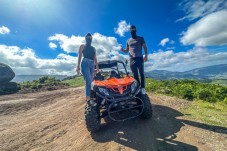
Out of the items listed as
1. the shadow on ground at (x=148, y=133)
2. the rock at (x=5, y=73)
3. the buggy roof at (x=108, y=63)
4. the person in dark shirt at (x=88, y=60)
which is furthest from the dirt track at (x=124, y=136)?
the rock at (x=5, y=73)

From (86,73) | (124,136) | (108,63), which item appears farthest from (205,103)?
(86,73)

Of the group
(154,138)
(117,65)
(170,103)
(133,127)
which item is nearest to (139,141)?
(154,138)

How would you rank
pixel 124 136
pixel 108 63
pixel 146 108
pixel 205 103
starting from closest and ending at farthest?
pixel 124 136 < pixel 146 108 < pixel 108 63 < pixel 205 103

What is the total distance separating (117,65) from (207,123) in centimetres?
396

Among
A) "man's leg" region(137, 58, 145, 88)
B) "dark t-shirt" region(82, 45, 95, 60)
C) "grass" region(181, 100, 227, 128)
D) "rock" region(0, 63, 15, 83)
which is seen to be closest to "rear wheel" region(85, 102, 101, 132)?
"dark t-shirt" region(82, 45, 95, 60)

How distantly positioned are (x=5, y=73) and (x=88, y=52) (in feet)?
113

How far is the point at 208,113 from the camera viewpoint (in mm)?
7773

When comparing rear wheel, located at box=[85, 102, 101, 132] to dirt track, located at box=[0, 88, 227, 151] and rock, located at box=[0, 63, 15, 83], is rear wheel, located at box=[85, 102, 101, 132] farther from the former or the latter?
rock, located at box=[0, 63, 15, 83]

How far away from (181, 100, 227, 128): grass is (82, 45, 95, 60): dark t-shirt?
4.19 metres

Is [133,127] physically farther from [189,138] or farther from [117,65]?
[117,65]

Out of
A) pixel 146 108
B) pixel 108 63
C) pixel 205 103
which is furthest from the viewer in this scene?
pixel 205 103

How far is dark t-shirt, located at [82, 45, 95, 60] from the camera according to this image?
695 centimetres

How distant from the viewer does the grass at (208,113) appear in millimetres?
6672

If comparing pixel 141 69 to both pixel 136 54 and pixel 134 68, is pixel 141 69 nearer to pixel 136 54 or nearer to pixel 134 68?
pixel 134 68
